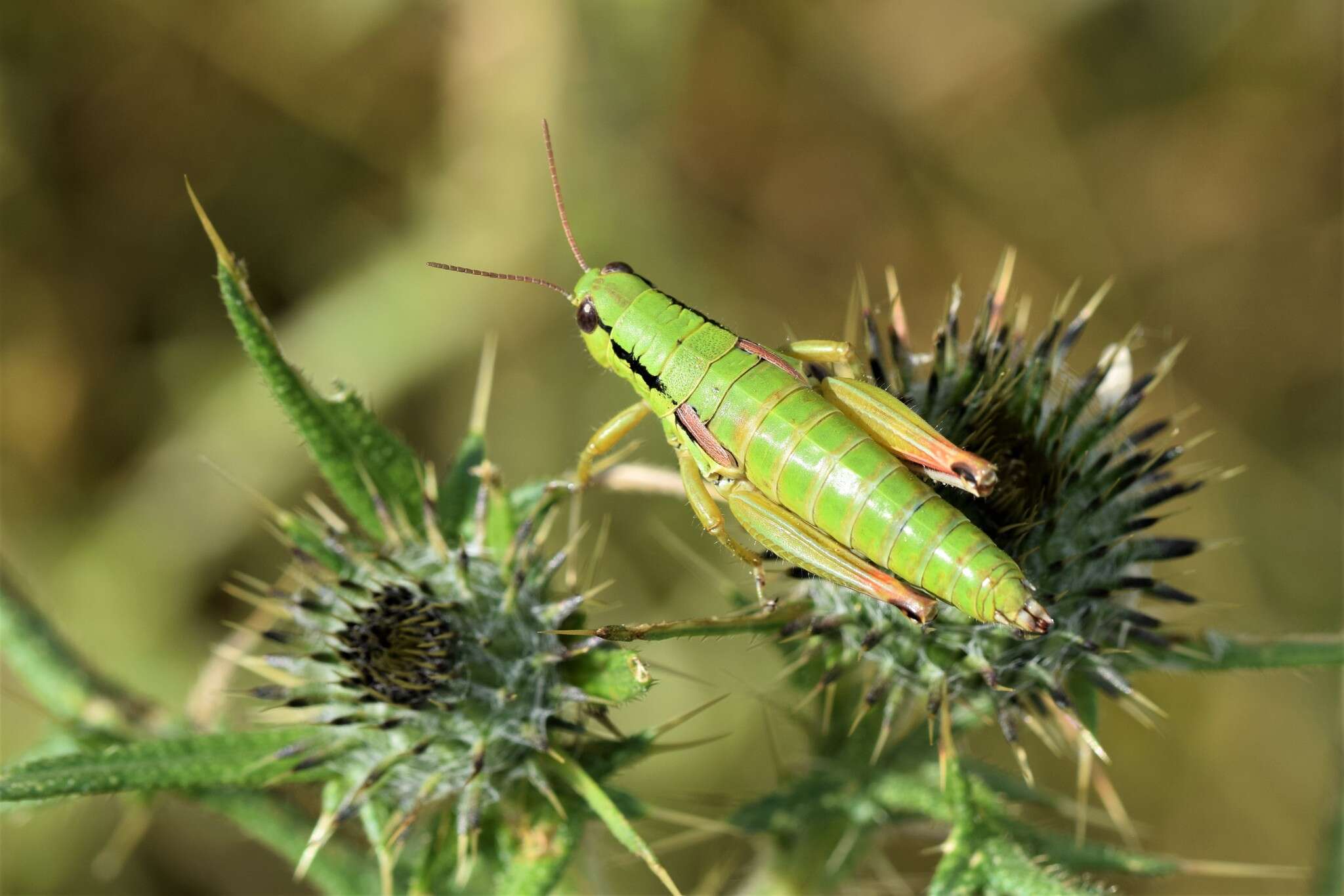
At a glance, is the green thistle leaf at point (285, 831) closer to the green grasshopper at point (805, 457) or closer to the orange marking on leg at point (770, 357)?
the green grasshopper at point (805, 457)

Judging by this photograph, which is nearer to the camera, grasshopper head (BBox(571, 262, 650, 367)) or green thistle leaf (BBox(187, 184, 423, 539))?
green thistle leaf (BBox(187, 184, 423, 539))

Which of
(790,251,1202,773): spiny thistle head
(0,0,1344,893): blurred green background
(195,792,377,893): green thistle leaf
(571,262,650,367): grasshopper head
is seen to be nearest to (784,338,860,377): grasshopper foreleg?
(790,251,1202,773): spiny thistle head

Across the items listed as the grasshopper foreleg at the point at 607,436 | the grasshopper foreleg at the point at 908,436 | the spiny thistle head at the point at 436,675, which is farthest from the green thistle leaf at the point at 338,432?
the grasshopper foreleg at the point at 908,436

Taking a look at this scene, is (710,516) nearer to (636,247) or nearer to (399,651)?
(399,651)

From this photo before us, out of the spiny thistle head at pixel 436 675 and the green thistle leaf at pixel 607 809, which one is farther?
the spiny thistle head at pixel 436 675

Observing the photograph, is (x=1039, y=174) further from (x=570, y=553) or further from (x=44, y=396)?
(x=44, y=396)

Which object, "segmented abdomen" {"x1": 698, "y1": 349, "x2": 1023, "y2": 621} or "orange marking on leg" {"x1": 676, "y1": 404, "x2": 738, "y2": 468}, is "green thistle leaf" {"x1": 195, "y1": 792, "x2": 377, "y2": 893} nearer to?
"orange marking on leg" {"x1": 676, "y1": 404, "x2": 738, "y2": 468}

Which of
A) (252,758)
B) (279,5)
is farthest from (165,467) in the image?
(252,758)
